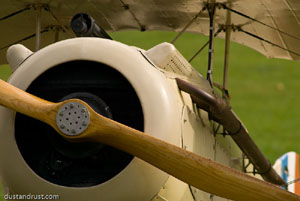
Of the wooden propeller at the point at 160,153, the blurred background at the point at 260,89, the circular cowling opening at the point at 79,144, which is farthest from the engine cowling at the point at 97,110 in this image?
the blurred background at the point at 260,89

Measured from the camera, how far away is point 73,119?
470 cm

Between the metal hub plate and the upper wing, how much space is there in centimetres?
238

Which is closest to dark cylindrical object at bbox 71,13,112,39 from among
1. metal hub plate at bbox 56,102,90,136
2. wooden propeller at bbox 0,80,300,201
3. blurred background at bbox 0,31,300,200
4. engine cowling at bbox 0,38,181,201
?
engine cowling at bbox 0,38,181,201

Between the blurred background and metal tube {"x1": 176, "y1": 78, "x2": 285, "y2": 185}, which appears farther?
the blurred background

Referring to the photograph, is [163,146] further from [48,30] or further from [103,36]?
[48,30]

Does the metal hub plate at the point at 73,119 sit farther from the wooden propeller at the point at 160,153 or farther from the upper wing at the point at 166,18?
the upper wing at the point at 166,18

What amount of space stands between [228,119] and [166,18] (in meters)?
2.22

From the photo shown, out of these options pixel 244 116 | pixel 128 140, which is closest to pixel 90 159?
pixel 128 140

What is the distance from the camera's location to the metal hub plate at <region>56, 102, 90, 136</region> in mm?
4703

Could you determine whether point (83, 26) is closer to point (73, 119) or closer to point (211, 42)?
point (73, 119)

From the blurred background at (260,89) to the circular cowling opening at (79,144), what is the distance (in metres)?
18.5

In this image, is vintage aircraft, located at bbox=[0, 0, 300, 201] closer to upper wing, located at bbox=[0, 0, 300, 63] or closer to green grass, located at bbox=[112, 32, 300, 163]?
upper wing, located at bbox=[0, 0, 300, 63]

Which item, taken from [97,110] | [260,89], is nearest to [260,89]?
[260,89]

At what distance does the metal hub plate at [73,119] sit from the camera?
4.70m
